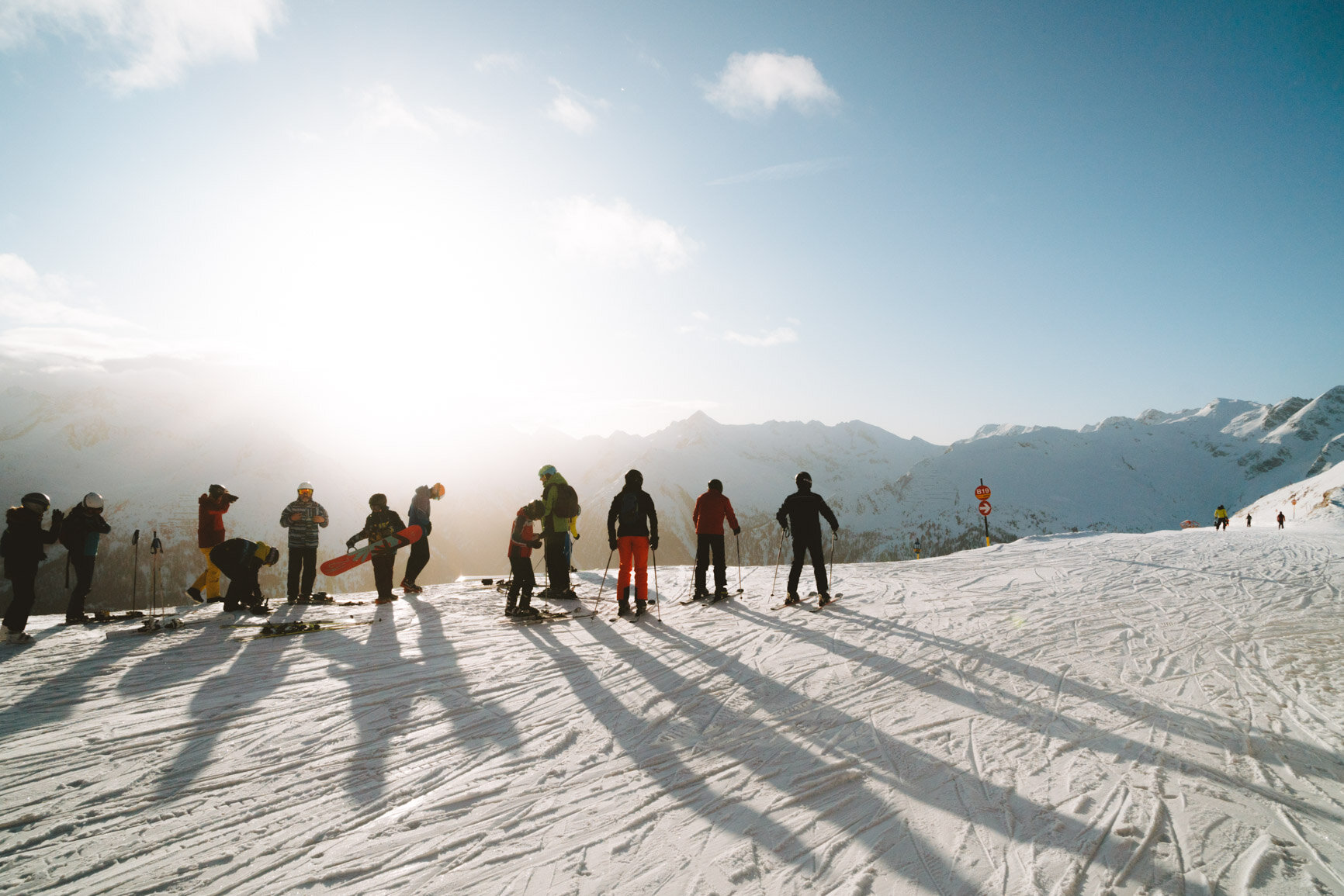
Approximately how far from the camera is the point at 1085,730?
4.36 metres

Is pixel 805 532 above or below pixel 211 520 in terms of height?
below

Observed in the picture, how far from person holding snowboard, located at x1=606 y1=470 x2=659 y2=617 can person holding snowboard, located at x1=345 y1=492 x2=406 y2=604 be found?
4.59m

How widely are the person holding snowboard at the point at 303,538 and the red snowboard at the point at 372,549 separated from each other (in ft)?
1.22

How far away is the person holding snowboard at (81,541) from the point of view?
863cm

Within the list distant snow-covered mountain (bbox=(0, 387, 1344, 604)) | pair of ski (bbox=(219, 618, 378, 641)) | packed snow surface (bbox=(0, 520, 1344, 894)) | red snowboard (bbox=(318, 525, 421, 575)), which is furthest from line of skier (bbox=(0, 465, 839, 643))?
distant snow-covered mountain (bbox=(0, 387, 1344, 604))

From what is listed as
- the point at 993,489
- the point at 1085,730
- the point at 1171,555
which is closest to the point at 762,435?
the point at 993,489

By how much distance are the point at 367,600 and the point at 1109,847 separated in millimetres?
12091

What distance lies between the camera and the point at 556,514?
1002 centimetres

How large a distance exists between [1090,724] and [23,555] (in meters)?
12.7

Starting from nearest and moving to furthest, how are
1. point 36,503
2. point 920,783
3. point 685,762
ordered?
point 920,783 < point 685,762 < point 36,503

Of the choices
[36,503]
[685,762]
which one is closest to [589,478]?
[36,503]

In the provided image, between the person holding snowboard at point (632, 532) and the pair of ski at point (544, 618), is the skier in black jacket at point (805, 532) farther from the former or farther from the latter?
the pair of ski at point (544, 618)

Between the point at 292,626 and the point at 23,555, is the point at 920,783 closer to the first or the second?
the point at 292,626

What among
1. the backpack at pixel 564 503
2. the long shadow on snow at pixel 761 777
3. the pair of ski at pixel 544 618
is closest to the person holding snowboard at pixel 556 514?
the backpack at pixel 564 503
